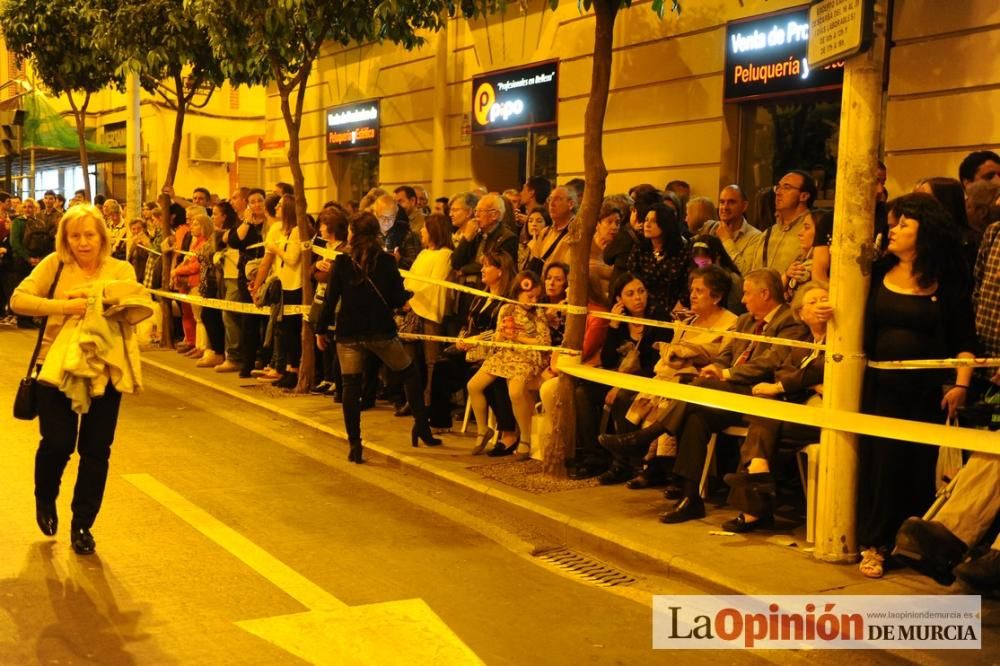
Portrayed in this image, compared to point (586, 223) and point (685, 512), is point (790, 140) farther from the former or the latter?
point (685, 512)

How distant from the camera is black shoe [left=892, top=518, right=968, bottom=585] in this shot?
5.52 metres

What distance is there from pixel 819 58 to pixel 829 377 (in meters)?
1.86

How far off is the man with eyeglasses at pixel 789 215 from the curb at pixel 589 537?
9.35 feet

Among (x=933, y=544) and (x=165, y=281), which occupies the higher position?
(x=165, y=281)

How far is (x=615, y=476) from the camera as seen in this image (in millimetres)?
8227

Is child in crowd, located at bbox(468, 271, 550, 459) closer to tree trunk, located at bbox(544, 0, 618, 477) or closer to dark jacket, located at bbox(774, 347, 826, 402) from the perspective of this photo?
tree trunk, located at bbox(544, 0, 618, 477)

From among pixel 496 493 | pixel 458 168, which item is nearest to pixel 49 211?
Answer: pixel 458 168

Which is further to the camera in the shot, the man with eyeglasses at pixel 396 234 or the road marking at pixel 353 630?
the man with eyeglasses at pixel 396 234

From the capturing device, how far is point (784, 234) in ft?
28.7

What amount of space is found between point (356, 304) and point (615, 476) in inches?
103

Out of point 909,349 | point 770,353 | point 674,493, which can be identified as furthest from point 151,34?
point 909,349

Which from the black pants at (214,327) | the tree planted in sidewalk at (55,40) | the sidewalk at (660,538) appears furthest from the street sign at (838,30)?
the tree planted in sidewalk at (55,40)

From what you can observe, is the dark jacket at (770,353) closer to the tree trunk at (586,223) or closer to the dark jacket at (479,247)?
the tree trunk at (586,223)

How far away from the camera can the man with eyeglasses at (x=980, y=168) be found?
24.8 ft
